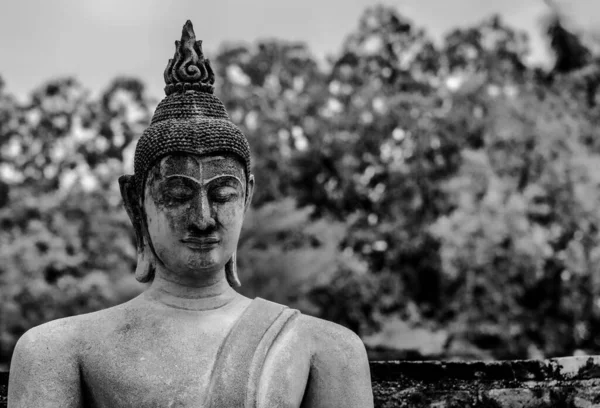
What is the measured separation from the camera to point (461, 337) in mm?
18141

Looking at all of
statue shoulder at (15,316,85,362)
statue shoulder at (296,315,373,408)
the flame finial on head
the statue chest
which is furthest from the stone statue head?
statue shoulder at (296,315,373,408)

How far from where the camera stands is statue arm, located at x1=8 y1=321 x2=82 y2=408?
3576 mm

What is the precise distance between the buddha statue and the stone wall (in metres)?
1.07

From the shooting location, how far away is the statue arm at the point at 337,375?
3807 millimetres

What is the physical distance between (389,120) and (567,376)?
15820mm

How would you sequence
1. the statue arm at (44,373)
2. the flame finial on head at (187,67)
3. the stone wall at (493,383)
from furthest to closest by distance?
1. the stone wall at (493,383)
2. the flame finial on head at (187,67)
3. the statue arm at (44,373)

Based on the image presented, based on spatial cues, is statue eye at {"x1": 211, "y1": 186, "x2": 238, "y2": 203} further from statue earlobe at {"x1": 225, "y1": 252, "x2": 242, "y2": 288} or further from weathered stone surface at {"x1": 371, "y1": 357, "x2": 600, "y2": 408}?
weathered stone surface at {"x1": 371, "y1": 357, "x2": 600, "y2": 408}

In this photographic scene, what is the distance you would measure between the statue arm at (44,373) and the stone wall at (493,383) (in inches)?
74.6

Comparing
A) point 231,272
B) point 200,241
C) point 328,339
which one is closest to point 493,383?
point 328,339

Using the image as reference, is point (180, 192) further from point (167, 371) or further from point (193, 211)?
point (167, 371)

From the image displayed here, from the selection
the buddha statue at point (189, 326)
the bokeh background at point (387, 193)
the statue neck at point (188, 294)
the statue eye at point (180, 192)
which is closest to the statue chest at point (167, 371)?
the buddha statue at point (189, 326)

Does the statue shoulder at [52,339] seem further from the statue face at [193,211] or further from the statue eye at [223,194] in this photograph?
the statue eye at [223,194]

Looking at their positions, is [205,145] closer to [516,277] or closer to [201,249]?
[201,249]

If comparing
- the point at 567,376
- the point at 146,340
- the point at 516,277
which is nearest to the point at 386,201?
the point at 516,277
